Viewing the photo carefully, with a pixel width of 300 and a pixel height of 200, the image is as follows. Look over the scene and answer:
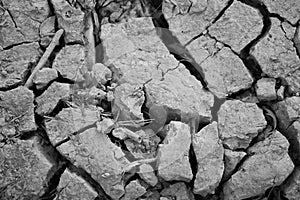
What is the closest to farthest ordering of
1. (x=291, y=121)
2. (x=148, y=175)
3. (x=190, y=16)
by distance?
(x=148, y=175) < (x=291, y=121) < (x=190, y=16)

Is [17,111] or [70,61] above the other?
[70,61]

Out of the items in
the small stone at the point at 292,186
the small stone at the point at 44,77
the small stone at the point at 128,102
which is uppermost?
the small stone at the point at 44,77

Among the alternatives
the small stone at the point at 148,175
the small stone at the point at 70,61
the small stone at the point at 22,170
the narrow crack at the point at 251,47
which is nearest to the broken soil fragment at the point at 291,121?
the narrow crack at the point at 251,47

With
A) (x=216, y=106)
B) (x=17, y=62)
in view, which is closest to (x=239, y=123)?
(x=216, y=106)

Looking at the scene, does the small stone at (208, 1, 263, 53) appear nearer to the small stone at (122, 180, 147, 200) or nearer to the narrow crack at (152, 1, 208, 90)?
the narrow crack at (152, 1, 208, 90)

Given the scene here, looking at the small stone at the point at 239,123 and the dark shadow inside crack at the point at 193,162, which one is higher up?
the small stone at the point at 239,123

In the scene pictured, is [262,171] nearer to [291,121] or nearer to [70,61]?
[291,121]

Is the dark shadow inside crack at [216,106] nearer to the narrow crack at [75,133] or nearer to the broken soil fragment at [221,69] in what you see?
the broken soil fragment at [221,69]
